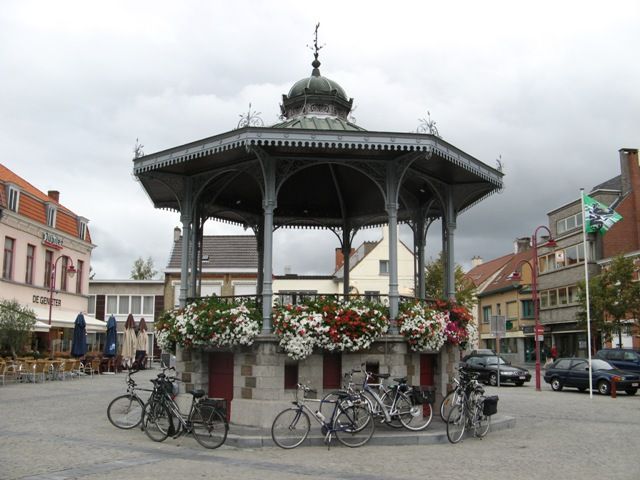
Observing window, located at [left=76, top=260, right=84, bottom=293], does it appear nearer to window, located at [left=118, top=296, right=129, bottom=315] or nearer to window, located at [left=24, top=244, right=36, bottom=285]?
window, located at [left=24, top=244, right=36, bottom=285]

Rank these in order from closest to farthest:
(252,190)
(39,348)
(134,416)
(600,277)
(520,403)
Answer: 1. (134,416)
2. (252,190)
3. (520,403)
4. (39,348)
5. (600,277)

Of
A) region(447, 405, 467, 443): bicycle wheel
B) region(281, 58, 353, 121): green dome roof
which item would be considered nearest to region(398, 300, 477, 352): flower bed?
region(447, 405, 467, 443): bicycle wheel

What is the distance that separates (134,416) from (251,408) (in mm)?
2434

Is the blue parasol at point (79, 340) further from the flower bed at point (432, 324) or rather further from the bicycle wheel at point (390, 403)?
the bicycle wheel at point (390, 403)

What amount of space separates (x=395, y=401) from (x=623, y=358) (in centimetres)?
2067

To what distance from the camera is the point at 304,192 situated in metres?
17.4

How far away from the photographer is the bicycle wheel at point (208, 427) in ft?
35.3

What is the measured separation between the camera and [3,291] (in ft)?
112

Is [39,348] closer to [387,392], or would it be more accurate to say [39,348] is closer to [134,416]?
[134,416]

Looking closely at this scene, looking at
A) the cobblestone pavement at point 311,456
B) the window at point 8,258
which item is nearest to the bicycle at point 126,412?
the cobblestone pavement at point 311,456

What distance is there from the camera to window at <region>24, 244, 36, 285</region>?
36.5 m

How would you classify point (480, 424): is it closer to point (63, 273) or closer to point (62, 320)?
point (62, 320)

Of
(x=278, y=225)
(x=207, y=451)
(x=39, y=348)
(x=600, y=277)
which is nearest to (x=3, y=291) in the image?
(x=39, y=348)

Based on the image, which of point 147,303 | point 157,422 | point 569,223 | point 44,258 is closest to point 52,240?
point 44,258
